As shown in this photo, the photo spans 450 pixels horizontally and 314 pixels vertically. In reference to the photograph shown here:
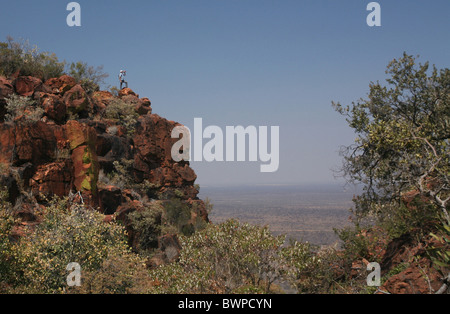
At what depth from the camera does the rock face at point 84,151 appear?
19750mm

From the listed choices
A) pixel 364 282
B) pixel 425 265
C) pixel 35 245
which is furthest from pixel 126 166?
pixel 425 265

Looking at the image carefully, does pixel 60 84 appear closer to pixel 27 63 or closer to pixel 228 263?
pixel 27 63

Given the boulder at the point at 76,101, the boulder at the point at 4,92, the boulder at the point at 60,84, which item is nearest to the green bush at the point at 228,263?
the boulder at the point at 4,92

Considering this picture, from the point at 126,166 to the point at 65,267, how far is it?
17747 mm

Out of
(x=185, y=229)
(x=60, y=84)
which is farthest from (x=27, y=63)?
(x=185, y=229)

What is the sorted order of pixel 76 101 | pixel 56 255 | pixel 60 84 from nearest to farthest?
pixel 56 255 < pixel 76 101 < pixel 60 84

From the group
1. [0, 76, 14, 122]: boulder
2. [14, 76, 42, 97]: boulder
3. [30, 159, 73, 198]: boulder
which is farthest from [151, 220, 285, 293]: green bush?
[14, 76, 42, 97]: boulder

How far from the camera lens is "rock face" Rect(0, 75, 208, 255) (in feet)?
64.8

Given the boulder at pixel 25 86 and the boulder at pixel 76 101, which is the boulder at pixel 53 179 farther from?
the boulder at pixel 25 86

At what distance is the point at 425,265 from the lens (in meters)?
9.63

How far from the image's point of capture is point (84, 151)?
880 inches

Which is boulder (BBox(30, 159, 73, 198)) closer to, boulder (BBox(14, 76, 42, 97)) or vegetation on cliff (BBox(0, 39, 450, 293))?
vegetation on cliff (BBox(0, 39, 450, 293))

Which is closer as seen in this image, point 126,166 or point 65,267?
point 65,267

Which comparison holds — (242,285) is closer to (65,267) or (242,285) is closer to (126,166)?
(65,267)
